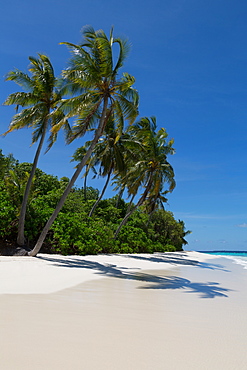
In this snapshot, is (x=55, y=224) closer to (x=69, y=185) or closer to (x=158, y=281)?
(x=69, y=185)

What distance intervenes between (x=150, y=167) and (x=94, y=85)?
1136 cm

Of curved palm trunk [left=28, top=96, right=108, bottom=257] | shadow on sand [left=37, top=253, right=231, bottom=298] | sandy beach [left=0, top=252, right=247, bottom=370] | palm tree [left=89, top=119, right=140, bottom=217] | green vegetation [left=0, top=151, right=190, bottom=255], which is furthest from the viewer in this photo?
palm tree [left=89, top=119, right=140, bottom=217]

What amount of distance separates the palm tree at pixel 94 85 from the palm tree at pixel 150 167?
8792 mm

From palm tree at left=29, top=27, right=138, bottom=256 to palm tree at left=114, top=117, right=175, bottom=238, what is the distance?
8792 millimetres

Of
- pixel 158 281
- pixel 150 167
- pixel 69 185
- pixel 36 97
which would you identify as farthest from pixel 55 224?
pixel 150 167

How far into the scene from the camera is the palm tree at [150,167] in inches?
878

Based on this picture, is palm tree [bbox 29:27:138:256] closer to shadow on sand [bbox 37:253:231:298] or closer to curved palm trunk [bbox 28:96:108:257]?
curved palm trunk [bbox 28:96:108:257]

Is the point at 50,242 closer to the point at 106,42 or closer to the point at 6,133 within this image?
the point at 6,133

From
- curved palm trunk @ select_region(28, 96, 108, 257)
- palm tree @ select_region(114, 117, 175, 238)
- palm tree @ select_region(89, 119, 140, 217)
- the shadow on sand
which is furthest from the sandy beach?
palm tree @ select_region(114, 117, 175, 238)

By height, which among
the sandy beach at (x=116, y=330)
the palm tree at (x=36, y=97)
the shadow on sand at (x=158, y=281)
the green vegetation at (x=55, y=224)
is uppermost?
the palm tree at (x=36, y=97)

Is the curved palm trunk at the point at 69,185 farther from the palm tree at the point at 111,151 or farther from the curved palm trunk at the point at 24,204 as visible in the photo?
the palm tree at the point at 111,151

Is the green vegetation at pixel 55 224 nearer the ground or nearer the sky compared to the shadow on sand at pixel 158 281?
nearer the sky

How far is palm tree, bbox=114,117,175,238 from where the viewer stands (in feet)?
73.2

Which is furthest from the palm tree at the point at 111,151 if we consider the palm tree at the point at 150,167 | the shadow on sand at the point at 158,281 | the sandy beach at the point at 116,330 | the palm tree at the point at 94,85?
the sandy beach at the point at 116,330
